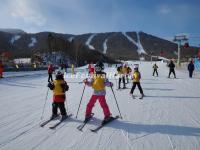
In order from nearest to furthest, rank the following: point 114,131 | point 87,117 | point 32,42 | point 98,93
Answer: point 114,131, point 98,93, point 87,117, point 32,42

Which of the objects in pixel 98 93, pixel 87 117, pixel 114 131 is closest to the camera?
pixel 114 131

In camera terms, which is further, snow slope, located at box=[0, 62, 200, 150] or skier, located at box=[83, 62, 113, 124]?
skier, located at box=[83, 62, 113, 124]

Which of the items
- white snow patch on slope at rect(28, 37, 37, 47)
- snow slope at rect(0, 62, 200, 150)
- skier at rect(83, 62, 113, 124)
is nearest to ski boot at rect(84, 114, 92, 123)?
skier at rect(83, 62, 113, 124)

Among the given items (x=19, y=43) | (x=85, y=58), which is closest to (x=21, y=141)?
(x=85, y=58)

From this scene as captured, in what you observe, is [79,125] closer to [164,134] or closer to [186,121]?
[164,134]

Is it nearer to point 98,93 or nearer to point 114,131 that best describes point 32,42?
point 98,93

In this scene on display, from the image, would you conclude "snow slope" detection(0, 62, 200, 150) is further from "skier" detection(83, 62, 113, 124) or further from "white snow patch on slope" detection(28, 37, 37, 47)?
"white snow patch on slope" detection(28, 37, 37, 47)

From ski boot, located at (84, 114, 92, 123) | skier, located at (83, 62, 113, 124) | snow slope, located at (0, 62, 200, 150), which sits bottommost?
snow slope, located at (0, 62, 200, 150)

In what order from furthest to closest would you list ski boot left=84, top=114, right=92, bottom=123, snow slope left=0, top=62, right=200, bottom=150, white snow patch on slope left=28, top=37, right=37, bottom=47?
1. white snow patch on slope left=28, top=37, right=37, bottom=47
2. ski boot left=84, top=114, right=92, bottom=123
3. snow slope left=0, top=62, right=200, bottom=150

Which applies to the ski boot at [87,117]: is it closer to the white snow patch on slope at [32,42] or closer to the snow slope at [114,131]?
the snow slope at [114,131]

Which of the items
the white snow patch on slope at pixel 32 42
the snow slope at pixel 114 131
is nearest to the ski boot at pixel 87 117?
the snow slope at pixel 114 131

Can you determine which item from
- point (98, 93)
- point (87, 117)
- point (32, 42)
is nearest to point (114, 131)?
point (87, 117)

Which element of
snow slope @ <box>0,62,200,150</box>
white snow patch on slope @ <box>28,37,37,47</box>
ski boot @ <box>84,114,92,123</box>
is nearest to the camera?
snow slope @ <box>0,62,200,150</box>

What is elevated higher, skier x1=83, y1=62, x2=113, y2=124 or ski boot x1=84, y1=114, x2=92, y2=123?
skier x1=83, y1=62, x2=113, y2=124
